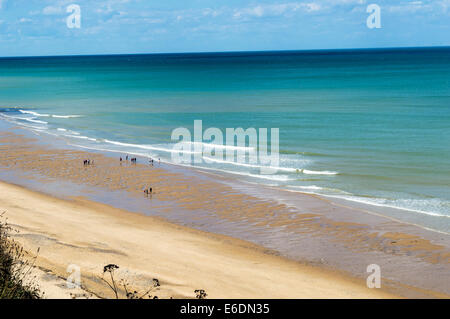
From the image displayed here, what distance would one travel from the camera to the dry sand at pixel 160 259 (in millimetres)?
11102

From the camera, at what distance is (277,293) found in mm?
11219

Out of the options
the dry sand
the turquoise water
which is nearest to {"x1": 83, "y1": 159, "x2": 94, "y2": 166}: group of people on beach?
the turquoise water

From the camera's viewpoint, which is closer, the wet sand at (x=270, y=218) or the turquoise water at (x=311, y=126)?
the wet sand at (x=270, y=218)

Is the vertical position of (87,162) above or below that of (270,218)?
above
